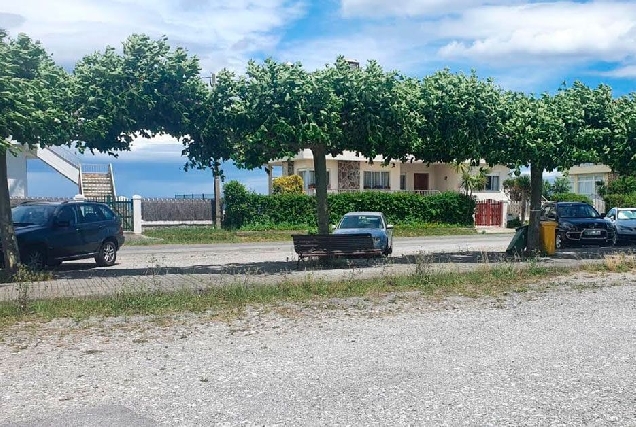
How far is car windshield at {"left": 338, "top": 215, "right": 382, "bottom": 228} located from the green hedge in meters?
15.3

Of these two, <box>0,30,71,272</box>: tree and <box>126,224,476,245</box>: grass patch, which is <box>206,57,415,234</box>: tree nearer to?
<box>0,30,71,272</box>: tree

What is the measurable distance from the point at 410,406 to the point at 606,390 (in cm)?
201

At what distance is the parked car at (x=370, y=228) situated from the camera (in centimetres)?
2136

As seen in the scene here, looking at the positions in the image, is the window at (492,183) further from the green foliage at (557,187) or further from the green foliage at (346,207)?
the green foliage at (346,207)

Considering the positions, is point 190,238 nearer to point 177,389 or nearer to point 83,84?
point 83,84

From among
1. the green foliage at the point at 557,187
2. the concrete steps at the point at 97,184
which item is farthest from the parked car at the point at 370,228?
the green foliage at the point at 557,187

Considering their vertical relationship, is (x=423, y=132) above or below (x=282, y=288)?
above

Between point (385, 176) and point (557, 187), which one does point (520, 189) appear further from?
point (385, 176)

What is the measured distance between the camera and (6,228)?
1517 centimetres

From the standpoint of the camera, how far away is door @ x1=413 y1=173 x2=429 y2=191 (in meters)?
54.1

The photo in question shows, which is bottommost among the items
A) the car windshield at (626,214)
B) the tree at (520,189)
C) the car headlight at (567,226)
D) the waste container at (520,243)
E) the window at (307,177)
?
the waste container at (520,243)

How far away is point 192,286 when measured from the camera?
1412cm

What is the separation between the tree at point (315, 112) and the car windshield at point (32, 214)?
14.9 ft

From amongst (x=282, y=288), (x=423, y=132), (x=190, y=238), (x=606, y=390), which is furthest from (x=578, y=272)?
(x=190, y=238)
